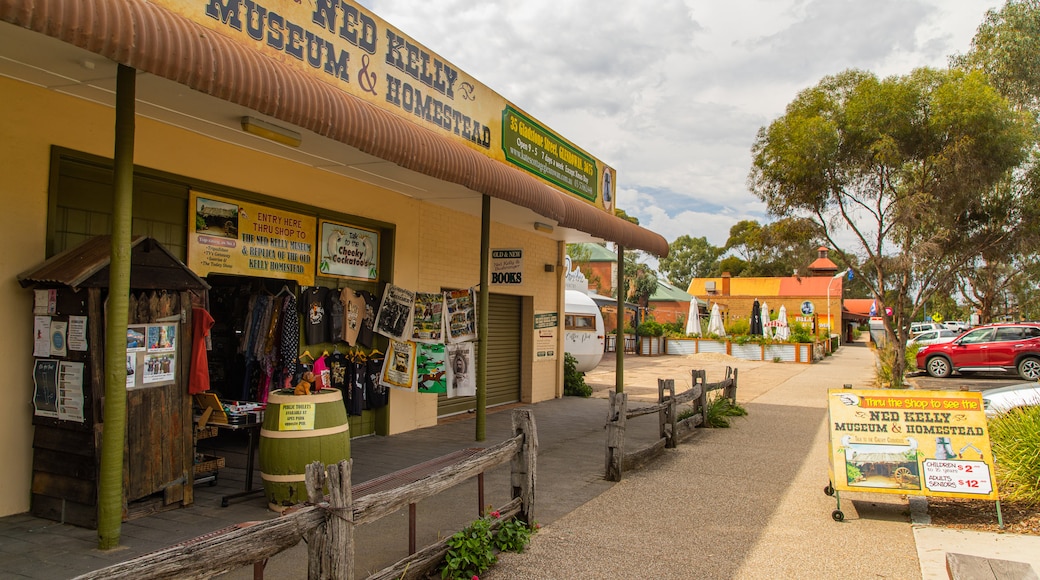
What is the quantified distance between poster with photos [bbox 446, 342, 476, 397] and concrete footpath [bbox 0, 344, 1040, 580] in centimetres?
66

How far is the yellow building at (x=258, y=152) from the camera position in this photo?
Result: 4.61m

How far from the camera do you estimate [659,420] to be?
10414 mm

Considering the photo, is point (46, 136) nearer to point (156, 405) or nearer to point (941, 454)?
point (156, 405)

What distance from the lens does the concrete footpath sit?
479 centimetres

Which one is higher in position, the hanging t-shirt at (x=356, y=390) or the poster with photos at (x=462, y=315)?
the poster with photos at (x=462, y=315)

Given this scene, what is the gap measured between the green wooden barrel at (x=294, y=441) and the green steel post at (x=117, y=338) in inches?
47.5

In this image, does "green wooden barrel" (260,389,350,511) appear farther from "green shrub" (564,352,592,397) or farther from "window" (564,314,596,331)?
"window" (564,314,596,331)

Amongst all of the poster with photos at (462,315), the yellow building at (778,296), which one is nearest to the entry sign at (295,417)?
the poster with photos at (462,315)

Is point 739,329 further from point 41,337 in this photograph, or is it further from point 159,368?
point 41,337

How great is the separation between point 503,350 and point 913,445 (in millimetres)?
7950

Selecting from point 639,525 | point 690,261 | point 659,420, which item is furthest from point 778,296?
point 639,525

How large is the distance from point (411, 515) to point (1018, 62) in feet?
87.2

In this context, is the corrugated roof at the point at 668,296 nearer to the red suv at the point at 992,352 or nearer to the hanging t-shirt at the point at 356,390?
the red suv at the point at 992,352

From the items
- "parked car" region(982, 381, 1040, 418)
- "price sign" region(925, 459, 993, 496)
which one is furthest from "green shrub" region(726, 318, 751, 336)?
"price sign" region(925, 459, 993, 496)
